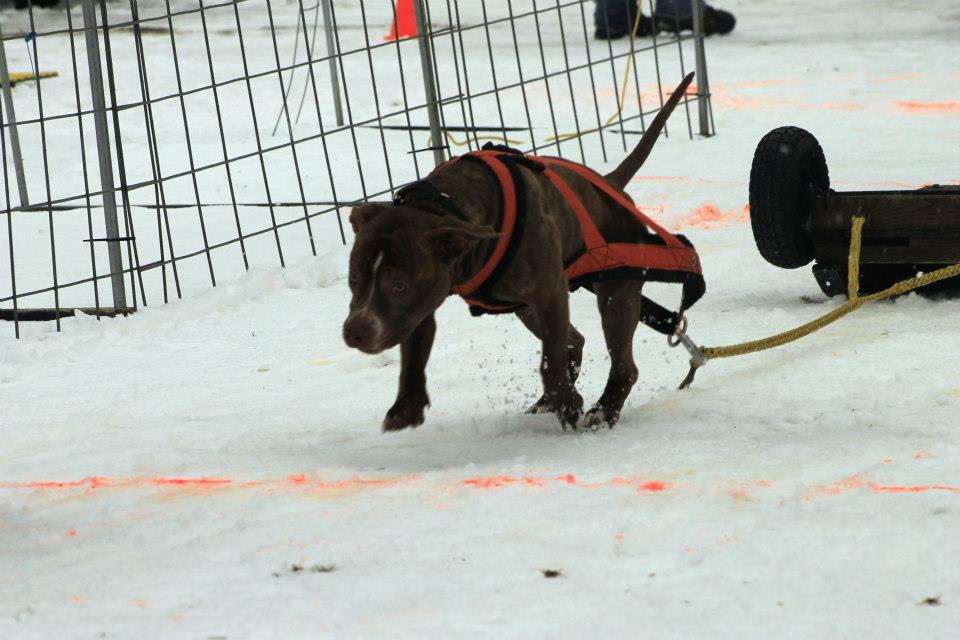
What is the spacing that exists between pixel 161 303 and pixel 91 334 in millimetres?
513

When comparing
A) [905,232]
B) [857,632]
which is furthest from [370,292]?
[905,232]

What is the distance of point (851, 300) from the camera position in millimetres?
4086

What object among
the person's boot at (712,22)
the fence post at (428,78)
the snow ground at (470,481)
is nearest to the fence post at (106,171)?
the snow ground at (470,481)

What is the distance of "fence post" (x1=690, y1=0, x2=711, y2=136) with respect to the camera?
26.4ft

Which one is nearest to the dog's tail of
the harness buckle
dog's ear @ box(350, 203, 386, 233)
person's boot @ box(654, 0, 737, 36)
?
the harness buckle

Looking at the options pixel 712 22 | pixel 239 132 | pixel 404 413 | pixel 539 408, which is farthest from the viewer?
pixel 712 22

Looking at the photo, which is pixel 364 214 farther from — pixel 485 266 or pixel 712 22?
pixel 712 22

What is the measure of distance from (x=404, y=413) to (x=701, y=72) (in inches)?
211

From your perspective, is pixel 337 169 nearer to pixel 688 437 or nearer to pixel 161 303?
pixel 161 303

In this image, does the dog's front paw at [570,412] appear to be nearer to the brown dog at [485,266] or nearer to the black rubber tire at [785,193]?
the brown dog at [485,266]

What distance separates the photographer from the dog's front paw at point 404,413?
3252 millimetres

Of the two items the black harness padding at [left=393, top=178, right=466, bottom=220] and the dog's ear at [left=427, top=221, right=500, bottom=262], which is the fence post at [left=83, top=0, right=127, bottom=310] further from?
the dog's ear at [left=427, top=221, right=500, bottom=262]

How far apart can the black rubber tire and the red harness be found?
3.05ft

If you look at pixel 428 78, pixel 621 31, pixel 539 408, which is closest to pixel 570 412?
pixel 539 408
